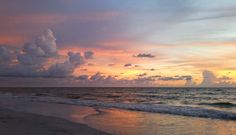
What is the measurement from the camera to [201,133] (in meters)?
15.7

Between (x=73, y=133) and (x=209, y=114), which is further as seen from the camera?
(x=209, y=114)

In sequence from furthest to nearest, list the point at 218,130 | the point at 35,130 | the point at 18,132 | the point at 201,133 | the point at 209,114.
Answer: the point at 209,114 < the point at 218,130 < the point at 201,133 < the point at 35,130 < the point at 18,132

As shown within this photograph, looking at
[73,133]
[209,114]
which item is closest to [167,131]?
[73,133]

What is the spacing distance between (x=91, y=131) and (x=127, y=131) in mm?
1806

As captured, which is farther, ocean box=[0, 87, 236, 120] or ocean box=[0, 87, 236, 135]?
ocean box=[0, 87, 236, 120]

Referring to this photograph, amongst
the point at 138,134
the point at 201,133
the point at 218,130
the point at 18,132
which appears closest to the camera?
the point at 18,132

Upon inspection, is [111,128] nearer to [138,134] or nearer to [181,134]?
A: [138,134]

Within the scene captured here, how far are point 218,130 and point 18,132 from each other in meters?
10.4

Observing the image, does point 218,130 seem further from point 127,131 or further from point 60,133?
point 60,133

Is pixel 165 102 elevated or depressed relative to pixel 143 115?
elevated

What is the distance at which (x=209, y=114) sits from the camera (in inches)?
1024

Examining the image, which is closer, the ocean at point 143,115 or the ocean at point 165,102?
the ocean at point 143,115

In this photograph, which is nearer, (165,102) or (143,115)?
(143,115)

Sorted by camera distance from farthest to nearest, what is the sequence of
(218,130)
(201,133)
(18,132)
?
(218,130), (201,133), (18,132)
